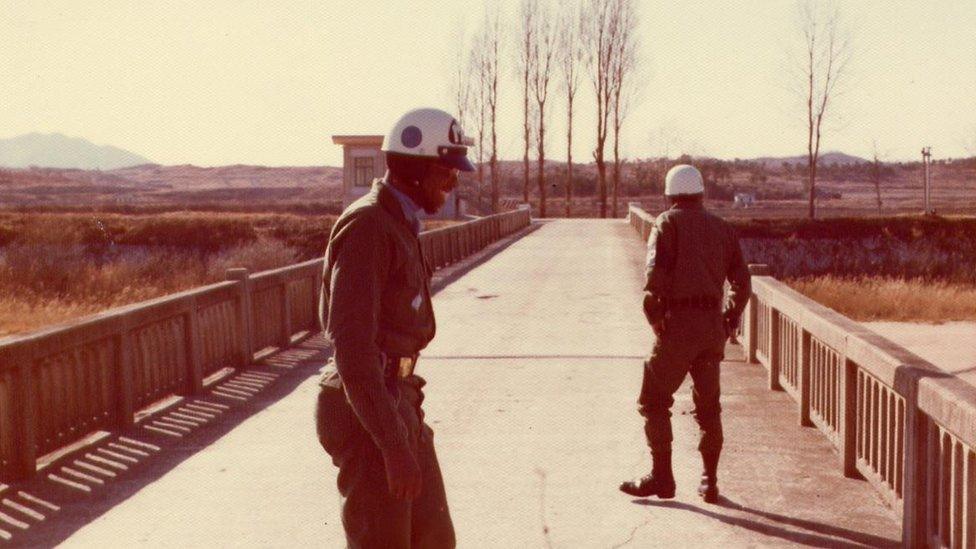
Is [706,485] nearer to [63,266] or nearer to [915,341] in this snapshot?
[915,341]

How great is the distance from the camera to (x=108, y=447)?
29.5ft

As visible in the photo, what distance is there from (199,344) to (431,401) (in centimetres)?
219

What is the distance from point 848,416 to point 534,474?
206 cm

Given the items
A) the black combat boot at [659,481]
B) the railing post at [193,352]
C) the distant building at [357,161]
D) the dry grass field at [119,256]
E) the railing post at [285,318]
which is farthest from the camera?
the distant building at [357,161]

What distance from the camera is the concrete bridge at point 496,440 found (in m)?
6.64

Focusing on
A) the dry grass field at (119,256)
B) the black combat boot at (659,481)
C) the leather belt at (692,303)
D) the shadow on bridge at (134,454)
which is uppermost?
the leather belt at (692,303)

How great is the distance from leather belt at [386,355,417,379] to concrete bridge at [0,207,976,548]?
240 cm

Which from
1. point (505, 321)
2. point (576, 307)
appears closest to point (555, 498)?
point (505, 321)

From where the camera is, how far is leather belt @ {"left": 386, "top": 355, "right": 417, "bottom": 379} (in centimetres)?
398

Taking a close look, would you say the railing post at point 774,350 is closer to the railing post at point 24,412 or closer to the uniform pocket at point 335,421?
the railing post at point 24,412

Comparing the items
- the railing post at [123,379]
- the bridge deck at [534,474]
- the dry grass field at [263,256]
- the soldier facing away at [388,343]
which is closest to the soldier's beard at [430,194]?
the soldier facing away at [388,343]

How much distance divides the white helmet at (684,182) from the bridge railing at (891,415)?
4.46 feet

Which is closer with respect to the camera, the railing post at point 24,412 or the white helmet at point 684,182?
the white helmet at point 684,182

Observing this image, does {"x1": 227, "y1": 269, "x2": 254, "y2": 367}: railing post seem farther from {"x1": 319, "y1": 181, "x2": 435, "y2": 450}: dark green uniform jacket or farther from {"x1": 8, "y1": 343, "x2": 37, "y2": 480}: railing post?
{"x1": 319, "y1": 181, "x2": 435, "y2": 450}: dark green uniform jacket
